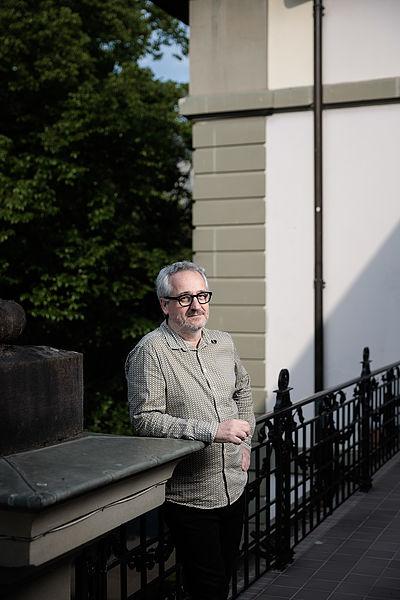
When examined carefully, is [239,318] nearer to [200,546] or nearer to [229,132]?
[229,132]

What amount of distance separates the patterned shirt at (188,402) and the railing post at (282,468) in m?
2.32

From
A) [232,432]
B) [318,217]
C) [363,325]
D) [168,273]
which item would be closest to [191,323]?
[168,273]

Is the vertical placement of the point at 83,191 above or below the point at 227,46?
below

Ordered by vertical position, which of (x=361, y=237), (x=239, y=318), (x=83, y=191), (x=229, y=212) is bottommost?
(x=239, y=318)

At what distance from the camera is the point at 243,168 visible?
40.3 feet

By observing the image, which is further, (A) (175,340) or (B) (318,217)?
(B) (318,217)

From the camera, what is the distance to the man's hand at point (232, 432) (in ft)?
12.3

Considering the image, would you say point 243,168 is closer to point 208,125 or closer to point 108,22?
point 208,125

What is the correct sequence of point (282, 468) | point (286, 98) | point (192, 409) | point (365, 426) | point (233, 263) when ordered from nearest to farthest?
point (192, 409) → point (282, 468) → point (365, 426) → point (286, 98) → point (233, 263)

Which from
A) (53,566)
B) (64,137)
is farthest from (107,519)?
(64,137)

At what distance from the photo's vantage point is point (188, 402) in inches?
152

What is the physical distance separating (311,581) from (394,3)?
781 cm

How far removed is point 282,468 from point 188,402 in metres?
2.69

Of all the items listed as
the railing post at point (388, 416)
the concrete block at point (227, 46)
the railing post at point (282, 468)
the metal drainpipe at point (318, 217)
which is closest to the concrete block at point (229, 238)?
the metal drainpipe at point (318, 217)
